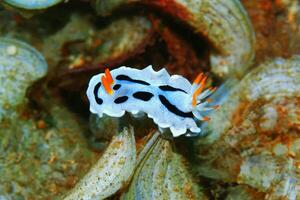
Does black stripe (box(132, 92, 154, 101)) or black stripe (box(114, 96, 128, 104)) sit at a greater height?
black stripe (box(132, 92, 154, 101))

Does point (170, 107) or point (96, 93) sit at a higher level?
point (170, 107)

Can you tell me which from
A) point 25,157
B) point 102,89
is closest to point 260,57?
point 102,89

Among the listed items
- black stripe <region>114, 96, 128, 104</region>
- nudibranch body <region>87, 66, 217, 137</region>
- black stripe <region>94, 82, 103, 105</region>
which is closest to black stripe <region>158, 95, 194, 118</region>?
nudibranch body <region>87, 66, 217, 137</region>

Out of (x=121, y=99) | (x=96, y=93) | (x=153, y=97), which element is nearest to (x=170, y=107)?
(x=153, y=97)

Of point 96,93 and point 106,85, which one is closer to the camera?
point 106,85

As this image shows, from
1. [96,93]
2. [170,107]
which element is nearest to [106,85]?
[96,93]

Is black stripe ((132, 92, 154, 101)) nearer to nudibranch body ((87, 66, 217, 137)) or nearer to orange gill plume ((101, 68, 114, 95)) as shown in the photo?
nudibranch body ((87, 66, 217, 137))

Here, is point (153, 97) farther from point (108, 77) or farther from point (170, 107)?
point (108, 77)

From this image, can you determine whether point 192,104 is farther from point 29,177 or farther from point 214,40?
point 29,177
